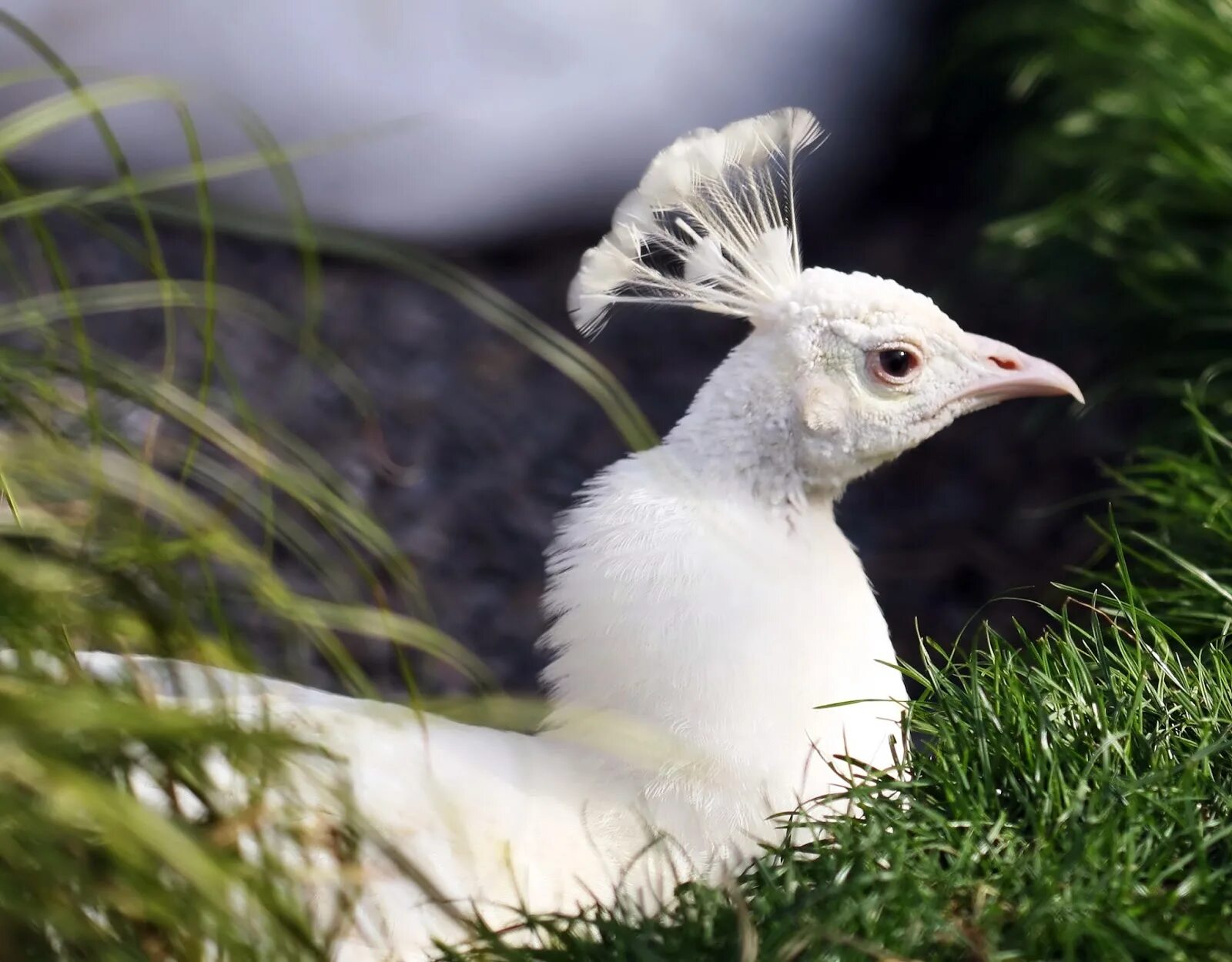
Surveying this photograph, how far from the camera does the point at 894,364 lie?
5.44 ft

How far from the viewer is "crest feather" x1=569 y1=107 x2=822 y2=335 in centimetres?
169

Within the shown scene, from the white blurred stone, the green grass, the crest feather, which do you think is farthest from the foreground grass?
the white blurred stone

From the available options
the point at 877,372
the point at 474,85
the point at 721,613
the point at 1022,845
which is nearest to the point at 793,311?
the point at 877,372

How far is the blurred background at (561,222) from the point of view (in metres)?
2.96

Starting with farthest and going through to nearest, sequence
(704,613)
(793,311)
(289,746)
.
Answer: (793,311), (704,613), (289,746)

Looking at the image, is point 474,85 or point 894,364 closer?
point 894,364

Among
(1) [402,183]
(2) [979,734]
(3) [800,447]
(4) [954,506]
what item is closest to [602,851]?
(2) [979,734]

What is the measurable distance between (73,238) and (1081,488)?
2.75m

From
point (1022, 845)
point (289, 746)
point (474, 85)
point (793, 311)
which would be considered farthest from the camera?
point (474, 85)

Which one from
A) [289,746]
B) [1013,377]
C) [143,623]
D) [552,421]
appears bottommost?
[289,746]

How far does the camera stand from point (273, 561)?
3.24 meters

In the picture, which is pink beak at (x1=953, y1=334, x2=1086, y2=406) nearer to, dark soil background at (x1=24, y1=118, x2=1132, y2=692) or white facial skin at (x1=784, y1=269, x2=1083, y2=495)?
white facial skin at (x1=784, y1=269, x2=1083, y2=495)

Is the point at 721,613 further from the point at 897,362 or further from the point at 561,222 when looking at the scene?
the point at 561,222

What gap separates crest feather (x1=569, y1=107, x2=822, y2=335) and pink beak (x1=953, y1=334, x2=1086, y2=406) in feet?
0.81
